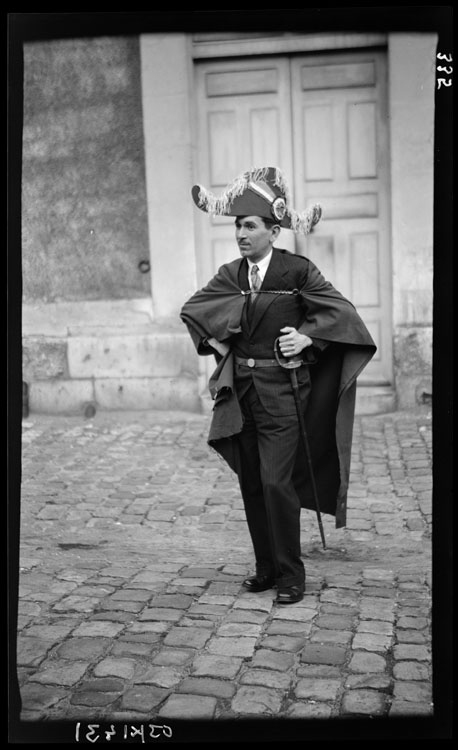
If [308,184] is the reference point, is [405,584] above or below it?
below

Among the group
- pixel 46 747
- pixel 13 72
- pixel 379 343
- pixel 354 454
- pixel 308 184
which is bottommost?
pixel 46 747

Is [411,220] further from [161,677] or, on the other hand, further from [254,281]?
[161,677]

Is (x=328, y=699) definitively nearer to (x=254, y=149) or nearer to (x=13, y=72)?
(x=13, y=72)

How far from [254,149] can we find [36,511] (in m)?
3.66

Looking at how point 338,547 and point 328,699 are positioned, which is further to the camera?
point 338,547

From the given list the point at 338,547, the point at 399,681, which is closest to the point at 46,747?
the point at 399,681

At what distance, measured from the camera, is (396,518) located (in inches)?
214

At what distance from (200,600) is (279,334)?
1.25 meters

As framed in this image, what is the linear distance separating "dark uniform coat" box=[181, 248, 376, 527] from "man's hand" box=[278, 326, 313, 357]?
0.03 meters

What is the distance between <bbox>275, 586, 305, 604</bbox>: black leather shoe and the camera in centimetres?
423

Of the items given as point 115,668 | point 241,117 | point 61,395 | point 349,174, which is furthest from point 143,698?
point 241,117

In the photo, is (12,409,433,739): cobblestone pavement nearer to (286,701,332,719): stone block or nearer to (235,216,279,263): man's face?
(286,701,332,719): stone block

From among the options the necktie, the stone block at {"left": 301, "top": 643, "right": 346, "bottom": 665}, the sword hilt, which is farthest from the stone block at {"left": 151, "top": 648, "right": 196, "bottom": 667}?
the necktie
